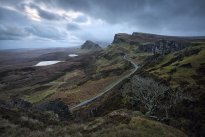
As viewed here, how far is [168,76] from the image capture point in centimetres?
8269

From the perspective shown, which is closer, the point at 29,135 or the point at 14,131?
the point at 29,135

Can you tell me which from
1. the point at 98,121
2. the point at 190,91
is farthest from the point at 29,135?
the point at 190,91

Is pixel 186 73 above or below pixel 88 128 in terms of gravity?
above

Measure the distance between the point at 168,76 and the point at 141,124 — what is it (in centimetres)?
5628

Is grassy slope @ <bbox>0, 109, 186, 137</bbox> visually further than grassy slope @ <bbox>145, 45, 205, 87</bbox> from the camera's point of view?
No

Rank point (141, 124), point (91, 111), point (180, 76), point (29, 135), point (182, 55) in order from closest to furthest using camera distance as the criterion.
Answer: point (29, 135) → point (141, 124) → point (91, 111) → point (180, 76) → point (182, 55)

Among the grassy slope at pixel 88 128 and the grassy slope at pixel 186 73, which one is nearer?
the grassy slope at pixel 88 128

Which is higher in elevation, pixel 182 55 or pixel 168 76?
pixel 182 55

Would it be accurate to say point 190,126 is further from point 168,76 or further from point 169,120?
point 168,76

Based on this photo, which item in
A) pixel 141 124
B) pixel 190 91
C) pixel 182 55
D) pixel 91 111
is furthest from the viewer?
pixel 182 55

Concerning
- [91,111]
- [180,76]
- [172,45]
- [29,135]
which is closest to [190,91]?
[180,76]

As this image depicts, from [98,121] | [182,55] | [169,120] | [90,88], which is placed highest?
[182,55]

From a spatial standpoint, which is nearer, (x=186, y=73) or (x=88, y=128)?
(x=88, y=128)

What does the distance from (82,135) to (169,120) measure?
24967mm
